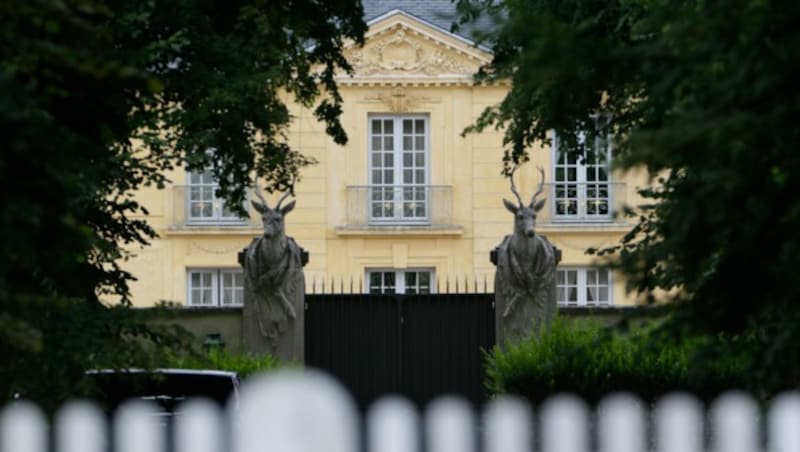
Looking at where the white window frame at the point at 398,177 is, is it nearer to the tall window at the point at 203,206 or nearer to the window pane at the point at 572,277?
the tall window at the point at 203,206

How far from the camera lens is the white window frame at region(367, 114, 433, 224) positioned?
146ft

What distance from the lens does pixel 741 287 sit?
6602 millimetres

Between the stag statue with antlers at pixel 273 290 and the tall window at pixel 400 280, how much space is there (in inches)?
711

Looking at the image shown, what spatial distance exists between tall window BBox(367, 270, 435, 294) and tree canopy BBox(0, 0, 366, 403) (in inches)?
1012

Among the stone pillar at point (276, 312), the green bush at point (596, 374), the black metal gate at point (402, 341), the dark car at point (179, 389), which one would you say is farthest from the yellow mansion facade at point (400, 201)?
the dark car at point (179, 389)

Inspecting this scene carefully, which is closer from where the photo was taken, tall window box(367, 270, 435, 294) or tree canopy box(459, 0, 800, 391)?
tree canopy box(459, 0, 800, 391)

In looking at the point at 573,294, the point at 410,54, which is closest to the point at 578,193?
the point at 573,294

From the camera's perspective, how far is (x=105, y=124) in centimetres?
1025

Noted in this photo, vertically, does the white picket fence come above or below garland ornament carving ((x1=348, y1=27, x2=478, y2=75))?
below

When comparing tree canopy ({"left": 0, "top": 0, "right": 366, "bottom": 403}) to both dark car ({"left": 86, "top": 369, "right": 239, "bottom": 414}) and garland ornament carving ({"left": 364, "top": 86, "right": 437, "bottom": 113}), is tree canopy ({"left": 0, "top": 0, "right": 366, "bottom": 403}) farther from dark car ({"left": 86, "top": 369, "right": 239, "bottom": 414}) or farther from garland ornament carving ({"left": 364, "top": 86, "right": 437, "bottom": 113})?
garland ornament carving ({"left": 364, "top": 86, "right": 437, "bottom": 113})

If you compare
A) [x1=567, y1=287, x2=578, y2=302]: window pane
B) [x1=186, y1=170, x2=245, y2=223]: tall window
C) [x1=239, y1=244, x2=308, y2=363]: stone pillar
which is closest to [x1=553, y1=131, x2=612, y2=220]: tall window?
[x1=567, y1=287, x2=578, y2=302]: window pane

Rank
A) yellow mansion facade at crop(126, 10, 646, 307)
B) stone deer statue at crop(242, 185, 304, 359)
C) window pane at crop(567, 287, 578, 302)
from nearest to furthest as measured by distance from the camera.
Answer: stone deer statue at crop(242, 185, 304, 359) → window pane at crop(567, 287, 578, 302) → yellow mansion facade at crop(126, 10, 646, 307)

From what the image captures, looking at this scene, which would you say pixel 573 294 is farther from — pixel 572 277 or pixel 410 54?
pixel 410 54

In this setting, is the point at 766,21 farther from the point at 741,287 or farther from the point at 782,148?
the point at 741,287
